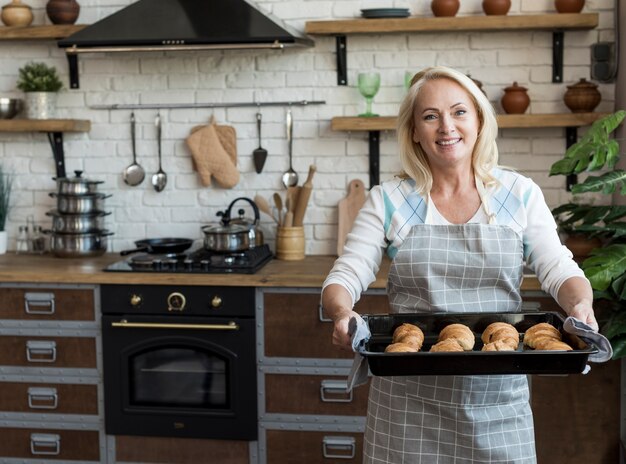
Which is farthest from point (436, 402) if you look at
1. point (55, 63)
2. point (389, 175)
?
point (55, 63)

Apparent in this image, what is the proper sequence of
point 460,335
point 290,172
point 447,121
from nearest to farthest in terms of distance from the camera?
point 460,335 → point 447,121 → point 290,172

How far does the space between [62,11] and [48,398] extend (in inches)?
68.4

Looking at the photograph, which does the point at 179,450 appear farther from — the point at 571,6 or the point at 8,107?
the point at 571,6

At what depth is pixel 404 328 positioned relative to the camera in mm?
1993

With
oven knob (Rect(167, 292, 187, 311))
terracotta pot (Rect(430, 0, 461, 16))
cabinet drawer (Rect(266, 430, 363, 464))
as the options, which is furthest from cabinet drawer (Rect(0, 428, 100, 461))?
terracotta pot (Rect(430, 0, 461, 16))

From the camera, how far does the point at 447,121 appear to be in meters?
2.08

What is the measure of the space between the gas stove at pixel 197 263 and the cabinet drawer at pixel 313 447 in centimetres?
68

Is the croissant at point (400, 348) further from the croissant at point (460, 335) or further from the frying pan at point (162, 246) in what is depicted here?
the frying pan at point (162, 246)

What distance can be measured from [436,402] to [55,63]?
2.93 metres

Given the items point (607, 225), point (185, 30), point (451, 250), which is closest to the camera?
point (451, 250)

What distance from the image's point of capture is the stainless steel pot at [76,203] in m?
4.15

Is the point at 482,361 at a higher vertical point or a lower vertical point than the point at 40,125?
lower

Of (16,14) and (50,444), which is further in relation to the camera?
(16,14)

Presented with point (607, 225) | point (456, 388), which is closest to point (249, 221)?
point (607, 225)
